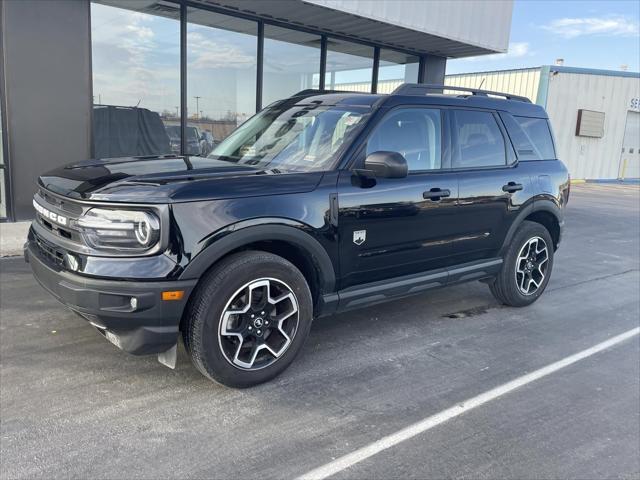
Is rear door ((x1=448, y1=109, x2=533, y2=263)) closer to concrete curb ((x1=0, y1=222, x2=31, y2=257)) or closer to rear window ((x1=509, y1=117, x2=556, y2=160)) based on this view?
rear window ((x1=509, y1=117, x2=556, y2=160))

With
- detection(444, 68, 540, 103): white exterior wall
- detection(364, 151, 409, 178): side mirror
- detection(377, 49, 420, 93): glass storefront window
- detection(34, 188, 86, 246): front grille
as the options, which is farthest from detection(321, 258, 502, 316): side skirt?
detection(444, 68, 540, 103): white exterior wall

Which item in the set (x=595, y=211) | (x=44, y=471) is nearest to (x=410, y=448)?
(x=44, y=471)

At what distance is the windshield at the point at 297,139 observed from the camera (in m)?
3.89

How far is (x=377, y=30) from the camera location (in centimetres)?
1065

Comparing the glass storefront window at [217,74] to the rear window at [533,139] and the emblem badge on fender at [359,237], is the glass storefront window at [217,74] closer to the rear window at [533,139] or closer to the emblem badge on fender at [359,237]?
the rear window at [533,139]

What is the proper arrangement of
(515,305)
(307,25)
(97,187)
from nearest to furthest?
1. (97,187)
2. (515,305)
3. (307,25)

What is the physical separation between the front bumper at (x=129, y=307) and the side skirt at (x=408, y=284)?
1.16 m

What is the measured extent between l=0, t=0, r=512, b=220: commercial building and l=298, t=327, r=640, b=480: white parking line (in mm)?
4651

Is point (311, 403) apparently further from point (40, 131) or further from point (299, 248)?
point (40, 131)

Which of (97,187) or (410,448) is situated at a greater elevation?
(97,187)

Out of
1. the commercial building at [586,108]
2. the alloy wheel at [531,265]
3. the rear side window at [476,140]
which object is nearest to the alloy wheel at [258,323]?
the rear side window at [476,140]

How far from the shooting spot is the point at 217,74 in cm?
1011

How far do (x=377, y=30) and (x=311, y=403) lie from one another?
902 centimetres

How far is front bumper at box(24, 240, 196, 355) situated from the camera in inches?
117
